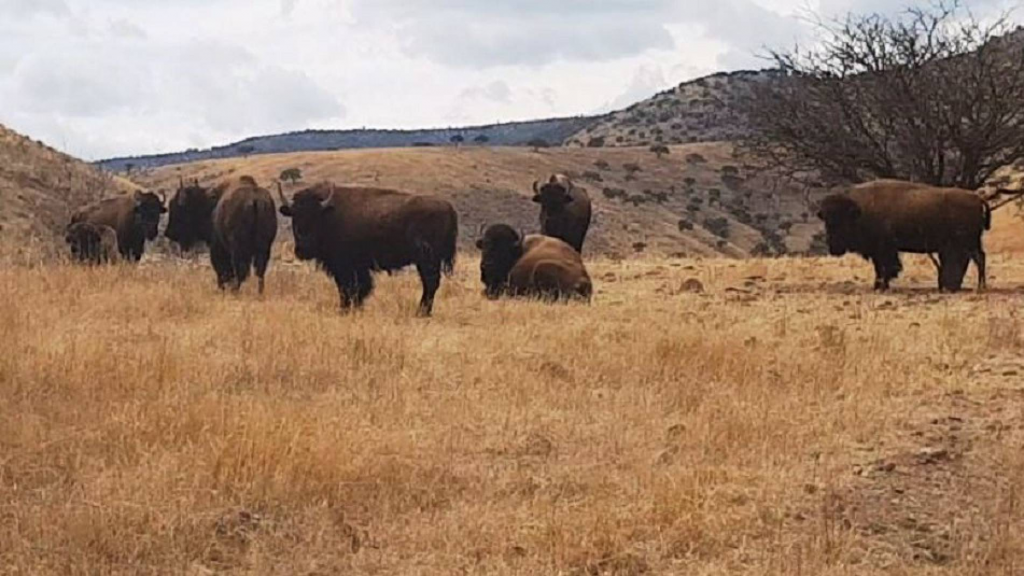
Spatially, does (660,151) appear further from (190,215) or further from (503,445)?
(503,445)

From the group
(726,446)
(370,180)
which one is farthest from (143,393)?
(370,180)

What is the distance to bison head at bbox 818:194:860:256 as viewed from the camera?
19.2m

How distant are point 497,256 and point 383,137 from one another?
11430 centimetres

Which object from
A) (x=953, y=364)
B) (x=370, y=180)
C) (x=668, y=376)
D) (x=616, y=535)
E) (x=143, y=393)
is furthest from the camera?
(x=370, y=180)

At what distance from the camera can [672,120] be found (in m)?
95.4

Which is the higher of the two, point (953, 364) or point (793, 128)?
point (793, 128)

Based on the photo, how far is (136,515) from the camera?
655 centimetres

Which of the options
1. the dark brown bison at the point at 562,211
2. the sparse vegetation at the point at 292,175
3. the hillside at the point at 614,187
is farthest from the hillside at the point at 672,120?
the dark brown bison at the point at 562,211

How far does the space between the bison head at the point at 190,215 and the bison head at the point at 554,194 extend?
5.94 metres

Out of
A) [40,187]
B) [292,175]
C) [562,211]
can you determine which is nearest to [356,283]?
[562,211]

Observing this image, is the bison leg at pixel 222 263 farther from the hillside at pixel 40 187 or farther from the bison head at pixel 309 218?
the hillside at pixel 40 187

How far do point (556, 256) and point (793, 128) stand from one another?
7.80m

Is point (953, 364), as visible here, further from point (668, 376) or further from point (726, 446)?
point (726, 446)

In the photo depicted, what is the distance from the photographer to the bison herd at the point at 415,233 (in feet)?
52.9
